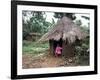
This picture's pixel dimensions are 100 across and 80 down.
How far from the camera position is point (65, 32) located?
79.7 inches

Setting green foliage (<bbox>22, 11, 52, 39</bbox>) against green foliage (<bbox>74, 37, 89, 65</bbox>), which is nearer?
green foliage (<bbox>22, 11, 52, 39</bbox>)

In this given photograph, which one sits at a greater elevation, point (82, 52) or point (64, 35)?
point (64, 35)

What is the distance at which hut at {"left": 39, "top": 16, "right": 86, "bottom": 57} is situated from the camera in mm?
1985

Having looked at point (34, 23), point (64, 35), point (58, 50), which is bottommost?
point (58, 50)

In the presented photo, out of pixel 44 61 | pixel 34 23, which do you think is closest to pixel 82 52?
pixel 44 61

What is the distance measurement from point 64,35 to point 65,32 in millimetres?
32

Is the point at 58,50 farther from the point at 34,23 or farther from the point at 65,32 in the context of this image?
the point at 34,23

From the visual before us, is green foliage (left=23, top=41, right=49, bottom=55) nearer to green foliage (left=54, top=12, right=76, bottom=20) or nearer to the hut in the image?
the hut

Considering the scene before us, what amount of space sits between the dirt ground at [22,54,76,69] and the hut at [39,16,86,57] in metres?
0.06

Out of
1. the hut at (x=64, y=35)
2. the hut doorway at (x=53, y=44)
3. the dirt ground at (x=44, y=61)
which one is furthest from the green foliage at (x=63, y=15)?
the dirt ground at (x=44, y=61)

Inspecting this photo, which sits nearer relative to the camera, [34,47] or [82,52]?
[34,47]

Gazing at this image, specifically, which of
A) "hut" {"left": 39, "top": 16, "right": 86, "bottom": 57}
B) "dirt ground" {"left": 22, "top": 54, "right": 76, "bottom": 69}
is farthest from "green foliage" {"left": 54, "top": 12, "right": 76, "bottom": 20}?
"dirt ground" {"left": 22, "top": 54, "right": 76, "bottom": 69}

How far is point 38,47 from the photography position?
1947mm

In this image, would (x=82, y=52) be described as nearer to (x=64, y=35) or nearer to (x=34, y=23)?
(x=64, y=35)
